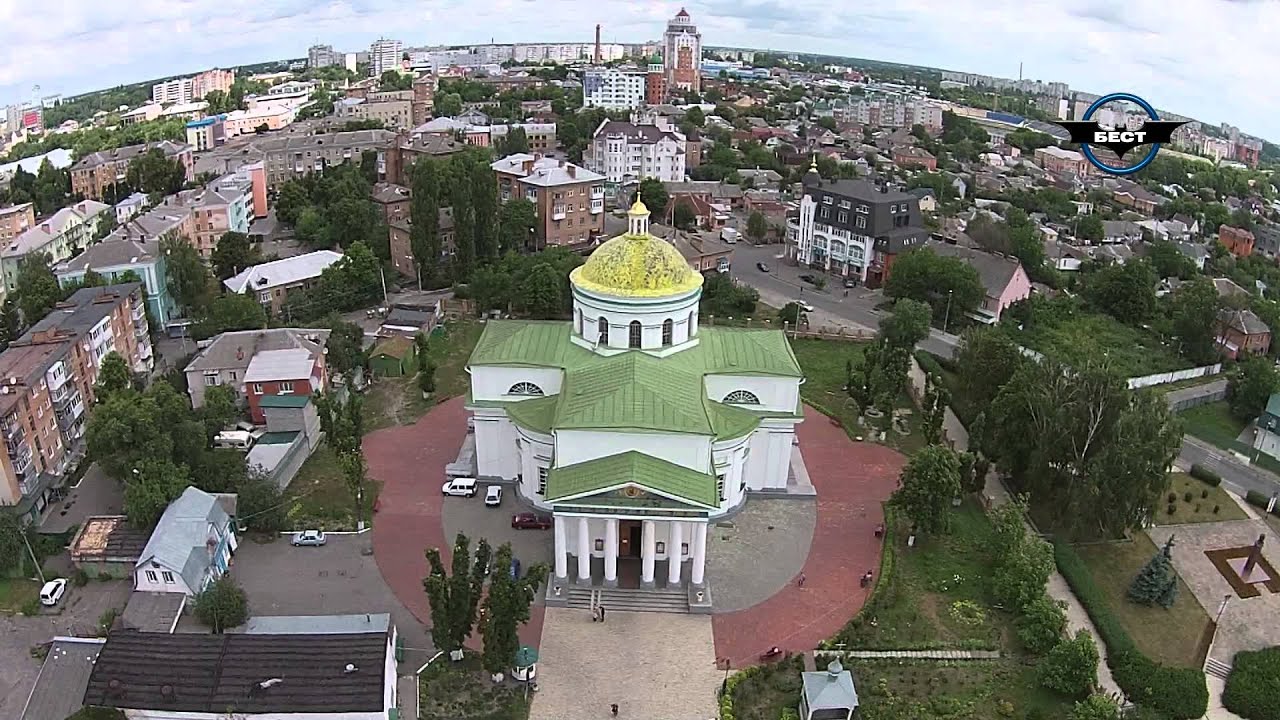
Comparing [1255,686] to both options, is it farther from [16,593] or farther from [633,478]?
[16,593]

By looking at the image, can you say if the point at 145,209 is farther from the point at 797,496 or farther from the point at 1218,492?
the point at 1218,492

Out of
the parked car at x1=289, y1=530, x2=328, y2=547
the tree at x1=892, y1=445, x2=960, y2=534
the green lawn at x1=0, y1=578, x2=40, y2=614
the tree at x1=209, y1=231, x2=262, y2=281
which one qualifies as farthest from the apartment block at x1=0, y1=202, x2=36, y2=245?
the tree at x1=892, y1=445, x2=960, y2=534

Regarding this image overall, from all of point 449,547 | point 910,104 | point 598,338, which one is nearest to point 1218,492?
point 598,338

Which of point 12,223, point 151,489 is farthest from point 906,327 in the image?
point 12,223

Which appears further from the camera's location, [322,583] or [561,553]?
[322,583]

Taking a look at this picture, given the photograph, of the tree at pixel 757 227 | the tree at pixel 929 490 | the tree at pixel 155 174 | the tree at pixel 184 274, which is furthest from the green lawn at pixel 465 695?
the tree at pixel 155 174

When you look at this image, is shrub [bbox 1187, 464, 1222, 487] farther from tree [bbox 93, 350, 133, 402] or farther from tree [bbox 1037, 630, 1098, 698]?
tree [bbox 93, 350, 133, 402]
